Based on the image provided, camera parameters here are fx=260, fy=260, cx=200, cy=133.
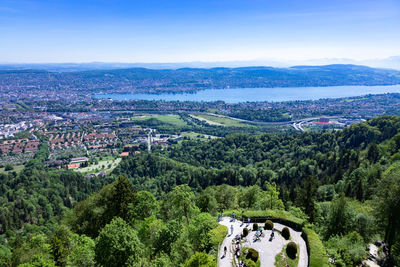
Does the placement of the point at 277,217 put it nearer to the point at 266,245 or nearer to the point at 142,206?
the point at 266,245

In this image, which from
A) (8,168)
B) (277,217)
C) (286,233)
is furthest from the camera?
(8,168)

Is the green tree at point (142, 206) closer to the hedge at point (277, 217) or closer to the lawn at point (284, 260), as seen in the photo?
the hedge at point (277, 217)

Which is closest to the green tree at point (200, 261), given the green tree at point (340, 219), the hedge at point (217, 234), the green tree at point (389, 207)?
the hedge at point (217, 234)

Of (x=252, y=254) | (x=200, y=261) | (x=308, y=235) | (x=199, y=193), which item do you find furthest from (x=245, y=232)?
(x=199, y=193)

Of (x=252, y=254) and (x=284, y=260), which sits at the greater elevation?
(x=252, y=254)

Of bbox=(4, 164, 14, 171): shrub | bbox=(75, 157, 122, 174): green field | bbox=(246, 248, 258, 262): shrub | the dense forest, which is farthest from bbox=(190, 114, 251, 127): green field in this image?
bbox=(246, 248, 258, 262): shrub

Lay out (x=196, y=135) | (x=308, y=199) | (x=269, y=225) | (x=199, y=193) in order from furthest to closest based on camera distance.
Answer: (x=196, y=135)
(x=199, y=193)
(x=308, y=199)
(x=269, y=225)
